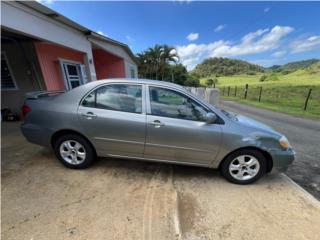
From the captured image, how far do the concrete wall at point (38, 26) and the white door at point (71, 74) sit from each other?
1.40 metres

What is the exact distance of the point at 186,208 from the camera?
98.8 inches

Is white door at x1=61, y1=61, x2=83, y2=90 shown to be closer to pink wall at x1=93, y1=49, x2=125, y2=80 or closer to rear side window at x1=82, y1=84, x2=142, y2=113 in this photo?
pink wall at x1=93, y1=49, x2=125, y2=80

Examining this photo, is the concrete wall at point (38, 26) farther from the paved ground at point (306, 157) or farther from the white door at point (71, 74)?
the paved ground at point (306, 157)

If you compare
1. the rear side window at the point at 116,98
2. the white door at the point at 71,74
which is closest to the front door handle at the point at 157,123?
the rear side window at the point at 116,98

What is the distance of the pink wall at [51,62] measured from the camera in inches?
286

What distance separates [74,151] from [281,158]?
3532 millimetres

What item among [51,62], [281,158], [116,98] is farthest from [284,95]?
[116,98]

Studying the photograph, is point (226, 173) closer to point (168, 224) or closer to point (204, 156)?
point (204, 156)

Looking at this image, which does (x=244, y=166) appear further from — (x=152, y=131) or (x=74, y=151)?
(x=74, y=151)

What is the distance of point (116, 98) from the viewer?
317cm

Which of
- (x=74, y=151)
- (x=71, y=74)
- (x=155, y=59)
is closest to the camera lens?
(x=74, y=151)

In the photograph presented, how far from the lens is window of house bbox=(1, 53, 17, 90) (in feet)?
24.6

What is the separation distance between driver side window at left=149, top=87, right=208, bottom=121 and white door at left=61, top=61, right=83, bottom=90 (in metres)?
6.69

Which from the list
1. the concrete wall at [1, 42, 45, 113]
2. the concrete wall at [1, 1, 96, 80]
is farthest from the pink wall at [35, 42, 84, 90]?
the concrete wall at [1, 1, 96, 80]
